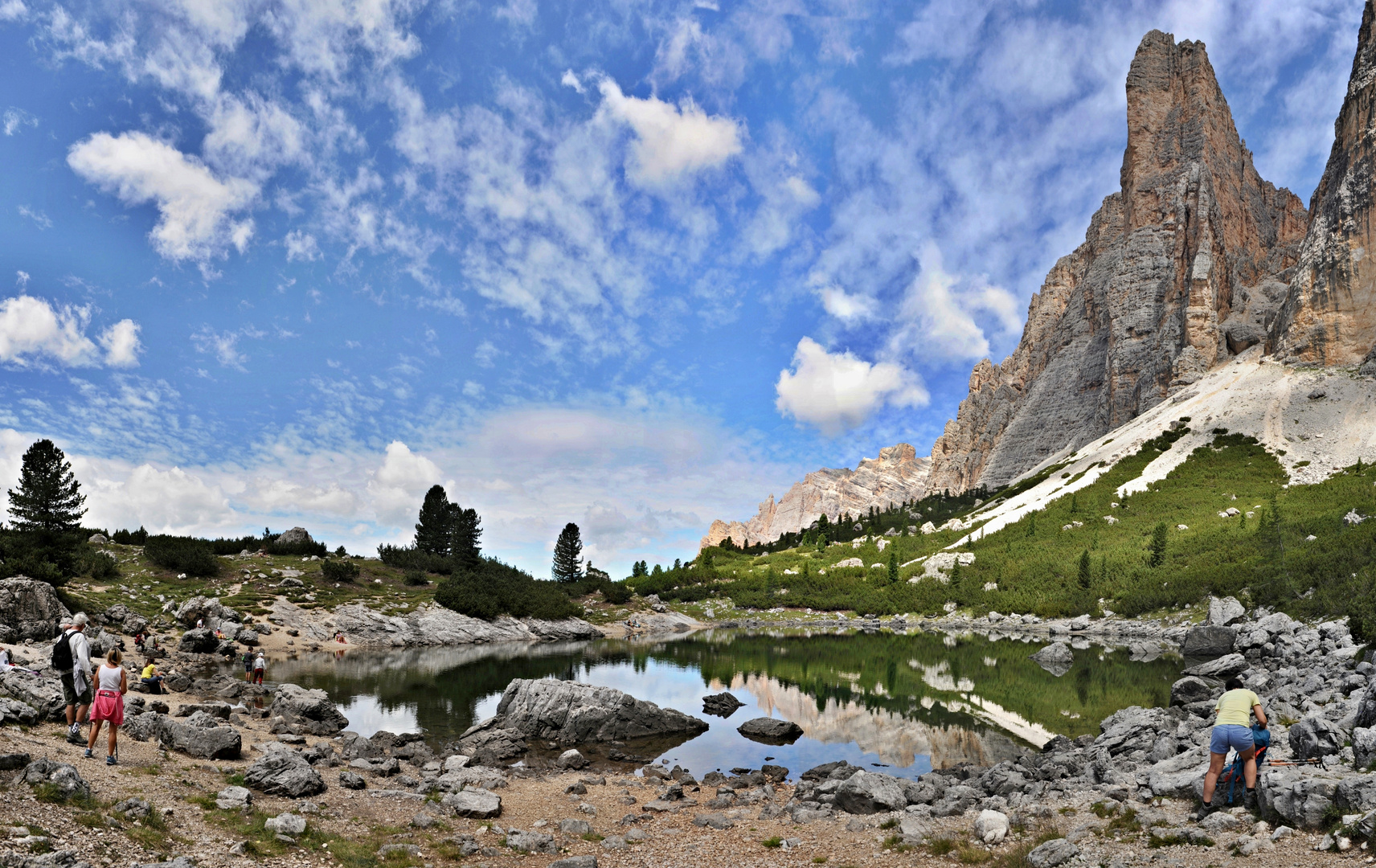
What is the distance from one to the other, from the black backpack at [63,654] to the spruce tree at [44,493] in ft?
169

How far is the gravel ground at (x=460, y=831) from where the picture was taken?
981 cm

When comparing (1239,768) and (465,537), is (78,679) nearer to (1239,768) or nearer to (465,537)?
(1239,768)

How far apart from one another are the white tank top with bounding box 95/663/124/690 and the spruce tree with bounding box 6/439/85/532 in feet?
180

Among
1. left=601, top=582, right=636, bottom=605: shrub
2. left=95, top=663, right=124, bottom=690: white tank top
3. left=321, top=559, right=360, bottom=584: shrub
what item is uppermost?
left=321, top=559, right=360, bottom=584: shrub

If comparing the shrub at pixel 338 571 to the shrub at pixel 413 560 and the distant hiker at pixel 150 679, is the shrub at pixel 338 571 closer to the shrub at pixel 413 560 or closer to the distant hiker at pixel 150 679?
the shrub at pixel 413 560

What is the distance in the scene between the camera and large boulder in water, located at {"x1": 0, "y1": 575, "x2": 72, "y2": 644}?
30.0 meters

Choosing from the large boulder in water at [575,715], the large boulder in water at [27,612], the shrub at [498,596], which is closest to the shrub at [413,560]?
the shrub at [498,596]

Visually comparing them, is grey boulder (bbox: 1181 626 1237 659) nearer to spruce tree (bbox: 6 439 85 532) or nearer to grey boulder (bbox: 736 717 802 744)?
grey boulder (bbox: 736 717 802 744)

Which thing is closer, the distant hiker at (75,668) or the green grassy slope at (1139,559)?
the distant hiker at (75,668)

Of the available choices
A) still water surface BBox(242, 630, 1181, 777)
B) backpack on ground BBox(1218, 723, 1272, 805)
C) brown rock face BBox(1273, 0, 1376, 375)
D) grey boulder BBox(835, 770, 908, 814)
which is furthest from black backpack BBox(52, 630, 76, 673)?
brown rock face BBox(1273, 0, 1376, 375)

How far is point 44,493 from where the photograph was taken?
54.9 m

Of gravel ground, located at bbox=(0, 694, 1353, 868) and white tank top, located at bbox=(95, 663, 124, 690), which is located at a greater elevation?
white tank top, located at bbox=(95, 663, 124, 690)

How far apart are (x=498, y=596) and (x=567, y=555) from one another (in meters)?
38.9

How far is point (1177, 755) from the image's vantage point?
15.2m
